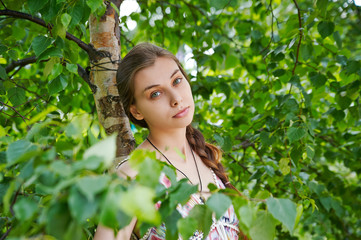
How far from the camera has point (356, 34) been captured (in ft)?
20.3

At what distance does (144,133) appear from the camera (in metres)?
2.05

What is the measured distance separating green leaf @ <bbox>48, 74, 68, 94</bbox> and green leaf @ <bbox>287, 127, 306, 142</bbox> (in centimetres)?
90

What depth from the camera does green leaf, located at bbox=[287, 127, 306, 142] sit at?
156 cm

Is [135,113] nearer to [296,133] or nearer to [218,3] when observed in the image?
[218,3]

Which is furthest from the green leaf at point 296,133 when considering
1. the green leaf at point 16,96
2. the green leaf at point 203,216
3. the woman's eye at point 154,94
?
the green leaf at point 16,96

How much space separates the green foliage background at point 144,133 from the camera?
56 cm

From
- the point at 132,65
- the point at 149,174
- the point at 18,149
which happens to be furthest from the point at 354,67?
the point at 18,149

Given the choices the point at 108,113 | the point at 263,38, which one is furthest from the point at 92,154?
the point at 263,38

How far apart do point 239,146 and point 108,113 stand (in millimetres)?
897

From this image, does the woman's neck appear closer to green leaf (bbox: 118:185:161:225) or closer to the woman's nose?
the woman's nose

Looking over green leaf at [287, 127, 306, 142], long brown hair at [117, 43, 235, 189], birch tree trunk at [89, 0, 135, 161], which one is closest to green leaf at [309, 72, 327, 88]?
green leaf at [287, 127, 306, 142]

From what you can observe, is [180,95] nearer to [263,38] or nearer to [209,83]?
[209,83]

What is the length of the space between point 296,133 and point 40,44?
1.03m

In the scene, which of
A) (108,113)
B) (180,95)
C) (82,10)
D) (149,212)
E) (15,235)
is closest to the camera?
(149,212)
